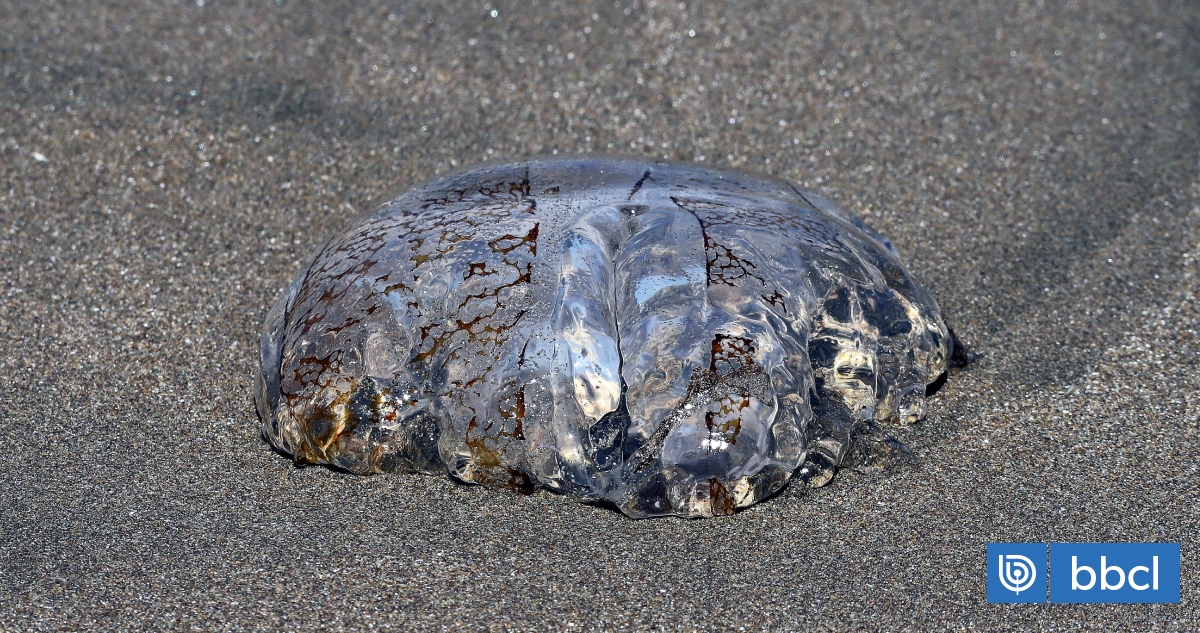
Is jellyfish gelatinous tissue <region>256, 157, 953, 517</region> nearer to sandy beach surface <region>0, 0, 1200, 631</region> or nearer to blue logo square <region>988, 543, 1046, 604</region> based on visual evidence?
sandy beach surface <region>0, 0, 1200, 631</region>

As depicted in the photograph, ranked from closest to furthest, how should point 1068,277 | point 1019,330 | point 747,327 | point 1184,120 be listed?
point 747,327, point 1019,330, point 1068,277, point 1184,120

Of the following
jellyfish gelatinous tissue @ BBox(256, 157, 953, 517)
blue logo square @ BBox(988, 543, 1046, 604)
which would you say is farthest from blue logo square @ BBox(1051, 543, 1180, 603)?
jellyfish gelatinous tissue @ BBox(256, 157, 953, 517)

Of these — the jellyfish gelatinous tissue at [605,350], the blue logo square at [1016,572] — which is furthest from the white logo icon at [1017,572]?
the jellyfish gelatinous tissue at [605,350]

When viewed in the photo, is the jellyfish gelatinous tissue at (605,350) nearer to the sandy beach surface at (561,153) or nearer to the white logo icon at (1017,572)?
the sandy beach surface at (561,153)

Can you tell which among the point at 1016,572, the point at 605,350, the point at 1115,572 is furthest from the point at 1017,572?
the point at 605,350

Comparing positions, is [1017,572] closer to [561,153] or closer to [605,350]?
[605,350]

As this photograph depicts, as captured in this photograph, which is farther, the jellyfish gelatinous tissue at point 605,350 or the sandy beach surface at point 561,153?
the jellyfish gelatinous tissue at point 605,350

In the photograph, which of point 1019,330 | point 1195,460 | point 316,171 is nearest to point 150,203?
point 316,171

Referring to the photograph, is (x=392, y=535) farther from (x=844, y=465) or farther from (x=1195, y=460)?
(x=1195, y=460)
